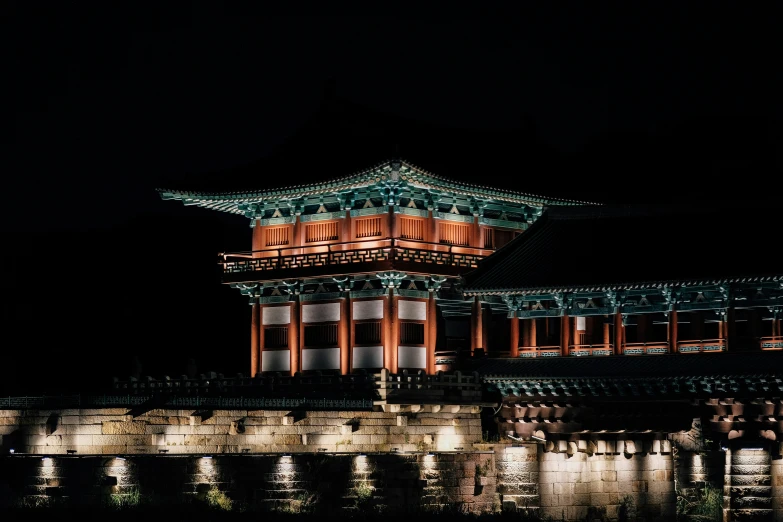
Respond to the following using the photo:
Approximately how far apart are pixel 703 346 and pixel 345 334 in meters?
12.7

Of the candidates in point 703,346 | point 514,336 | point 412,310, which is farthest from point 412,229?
point 703,346

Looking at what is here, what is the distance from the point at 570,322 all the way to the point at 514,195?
23.3 ft

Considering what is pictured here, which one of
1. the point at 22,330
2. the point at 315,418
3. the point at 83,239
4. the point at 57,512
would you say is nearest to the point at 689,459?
the point at 315,418

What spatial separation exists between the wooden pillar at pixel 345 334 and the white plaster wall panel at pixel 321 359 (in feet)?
1.13

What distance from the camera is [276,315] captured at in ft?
162

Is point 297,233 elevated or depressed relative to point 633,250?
elevated

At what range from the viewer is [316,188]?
157 feet

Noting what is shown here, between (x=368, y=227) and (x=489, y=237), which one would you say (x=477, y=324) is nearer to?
(x=368, y=227)

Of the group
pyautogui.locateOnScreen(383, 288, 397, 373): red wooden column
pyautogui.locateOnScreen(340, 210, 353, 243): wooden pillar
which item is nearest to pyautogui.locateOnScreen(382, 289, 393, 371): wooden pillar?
pyautogui.locateOnScreen(383, 288, 397, 373): red wooden column

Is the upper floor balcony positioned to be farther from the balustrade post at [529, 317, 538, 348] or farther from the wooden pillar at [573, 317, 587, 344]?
the wooden pillar at [573, 317, 587, 344]

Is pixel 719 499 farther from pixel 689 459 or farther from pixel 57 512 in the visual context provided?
pixel 57 512

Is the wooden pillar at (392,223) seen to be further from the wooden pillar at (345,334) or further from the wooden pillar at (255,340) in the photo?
the wooden pillar at (255,340)

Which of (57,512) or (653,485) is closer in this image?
(57,512)

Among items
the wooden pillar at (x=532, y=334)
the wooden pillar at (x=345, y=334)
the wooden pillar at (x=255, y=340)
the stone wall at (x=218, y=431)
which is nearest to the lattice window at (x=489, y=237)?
the wooden pillar at (x=345, y=334)
